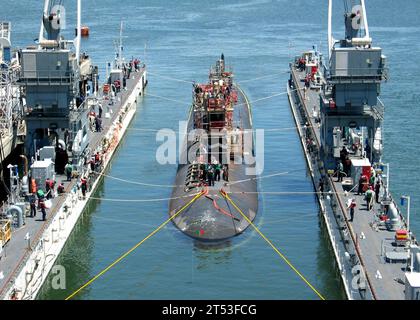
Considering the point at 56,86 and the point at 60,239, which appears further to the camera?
the point at 56,86

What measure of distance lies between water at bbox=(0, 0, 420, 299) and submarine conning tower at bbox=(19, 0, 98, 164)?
230 inches

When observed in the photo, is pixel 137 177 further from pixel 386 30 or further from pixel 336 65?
pixel 386 30

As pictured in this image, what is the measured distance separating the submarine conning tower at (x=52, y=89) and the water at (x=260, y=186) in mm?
5852

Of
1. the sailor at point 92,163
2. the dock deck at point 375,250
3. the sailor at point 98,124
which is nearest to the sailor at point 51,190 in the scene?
the sailor at point 92,163

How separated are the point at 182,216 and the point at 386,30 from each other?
10775 centimetres

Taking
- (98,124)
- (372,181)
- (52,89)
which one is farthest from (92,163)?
(372,181)

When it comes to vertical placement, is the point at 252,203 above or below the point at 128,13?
below

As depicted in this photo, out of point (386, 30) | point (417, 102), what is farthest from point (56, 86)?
point (386, 30)

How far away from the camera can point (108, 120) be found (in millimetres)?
86625

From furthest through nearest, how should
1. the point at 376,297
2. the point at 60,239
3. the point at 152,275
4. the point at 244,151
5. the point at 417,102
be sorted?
the point at 417,102
the point at 244,151
the point at 60,239
the point at 152,275
the point at 376,297

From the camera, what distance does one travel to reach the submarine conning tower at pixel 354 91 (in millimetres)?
65750

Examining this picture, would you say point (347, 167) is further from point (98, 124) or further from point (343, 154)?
point (98, 124)

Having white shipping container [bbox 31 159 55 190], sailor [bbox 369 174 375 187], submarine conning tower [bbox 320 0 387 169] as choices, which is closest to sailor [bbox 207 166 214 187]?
sailor [bbox 369 174 375 187]

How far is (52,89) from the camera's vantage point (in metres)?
66.5
